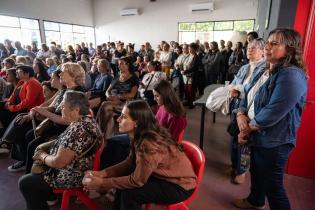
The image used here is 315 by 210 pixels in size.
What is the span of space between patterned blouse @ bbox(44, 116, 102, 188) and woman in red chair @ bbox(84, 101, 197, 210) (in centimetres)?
19

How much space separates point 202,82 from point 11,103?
4.32m

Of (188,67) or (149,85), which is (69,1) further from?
(149,85)

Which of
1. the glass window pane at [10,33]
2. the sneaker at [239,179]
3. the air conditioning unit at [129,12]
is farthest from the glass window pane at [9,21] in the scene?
the sneaker at [239,179]

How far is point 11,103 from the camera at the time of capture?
296 cm

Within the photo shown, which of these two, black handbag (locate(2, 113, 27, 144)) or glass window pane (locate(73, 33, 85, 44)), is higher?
glass window pane (locate(73, 33, 85, 44))

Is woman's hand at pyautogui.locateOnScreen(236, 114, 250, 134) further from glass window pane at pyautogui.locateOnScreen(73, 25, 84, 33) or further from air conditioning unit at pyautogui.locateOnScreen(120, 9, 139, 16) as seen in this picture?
glass window pane at pyautogui.locateOnScreen(73, 25, 84, 33)

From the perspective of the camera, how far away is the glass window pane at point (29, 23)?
31.6 ft

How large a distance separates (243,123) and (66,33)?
12.2m

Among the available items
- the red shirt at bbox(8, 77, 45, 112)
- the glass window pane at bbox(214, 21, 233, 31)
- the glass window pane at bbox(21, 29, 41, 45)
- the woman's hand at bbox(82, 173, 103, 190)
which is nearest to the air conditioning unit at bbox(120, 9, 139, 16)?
the glass window pane at bbox(214, 21, 233, 31)

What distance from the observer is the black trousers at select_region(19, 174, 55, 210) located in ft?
5.00

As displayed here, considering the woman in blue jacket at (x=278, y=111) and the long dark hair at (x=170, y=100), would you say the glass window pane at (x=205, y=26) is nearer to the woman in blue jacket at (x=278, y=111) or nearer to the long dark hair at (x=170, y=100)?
the long dark hair at (x=170, y=100)

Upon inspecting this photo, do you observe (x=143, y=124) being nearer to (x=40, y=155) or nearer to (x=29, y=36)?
(x=40, y=155)

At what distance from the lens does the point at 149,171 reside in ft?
3.97

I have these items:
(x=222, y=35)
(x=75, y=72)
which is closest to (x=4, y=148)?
(x=75, y=72)
